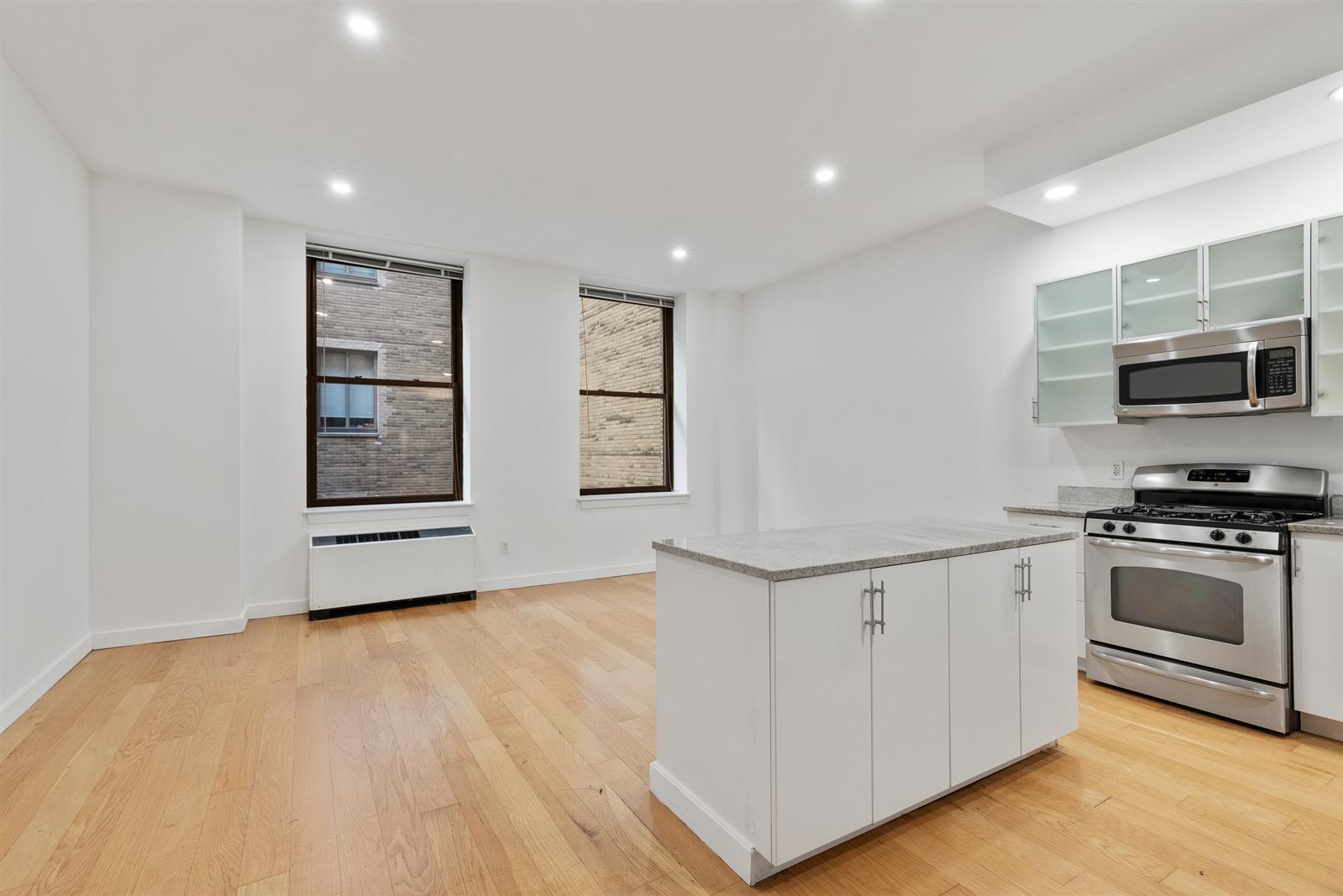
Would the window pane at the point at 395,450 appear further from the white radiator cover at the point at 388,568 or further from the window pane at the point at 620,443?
the window pane at the point at 620,443

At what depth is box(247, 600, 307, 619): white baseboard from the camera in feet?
14.2

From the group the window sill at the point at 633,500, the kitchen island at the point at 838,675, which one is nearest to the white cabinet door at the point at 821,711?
the kitchen island at the point at 838,675

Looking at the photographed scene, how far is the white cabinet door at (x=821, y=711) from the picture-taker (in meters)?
1.61

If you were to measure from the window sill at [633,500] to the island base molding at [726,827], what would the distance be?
3.62 m

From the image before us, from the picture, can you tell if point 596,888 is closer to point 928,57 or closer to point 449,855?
point 449,855

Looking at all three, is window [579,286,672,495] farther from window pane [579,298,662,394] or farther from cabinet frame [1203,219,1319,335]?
cabinet frame [1203,219,1319,335]

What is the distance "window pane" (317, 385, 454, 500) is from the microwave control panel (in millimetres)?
5172

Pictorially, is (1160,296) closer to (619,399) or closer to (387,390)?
(619,399)

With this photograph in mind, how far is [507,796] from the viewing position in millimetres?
2084

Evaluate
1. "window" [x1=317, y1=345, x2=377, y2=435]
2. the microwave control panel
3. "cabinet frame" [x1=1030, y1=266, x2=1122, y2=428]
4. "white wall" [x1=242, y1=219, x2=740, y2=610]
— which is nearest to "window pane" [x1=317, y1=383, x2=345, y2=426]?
"window" [x1=317, y1=345, x2=377, y2=435]

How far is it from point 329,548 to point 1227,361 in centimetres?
527

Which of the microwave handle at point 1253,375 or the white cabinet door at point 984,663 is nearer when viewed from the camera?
the white cabinet door at point 984,663

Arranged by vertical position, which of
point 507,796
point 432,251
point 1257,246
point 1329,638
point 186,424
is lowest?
point 507,796

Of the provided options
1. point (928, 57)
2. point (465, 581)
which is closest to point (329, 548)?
point (465, 581)
